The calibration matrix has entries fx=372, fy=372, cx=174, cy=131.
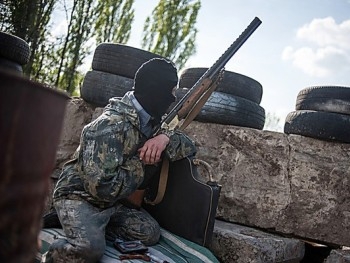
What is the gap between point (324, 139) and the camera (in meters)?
3.50

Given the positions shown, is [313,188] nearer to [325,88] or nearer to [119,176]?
[325,88]

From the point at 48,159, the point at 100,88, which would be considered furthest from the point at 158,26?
the point at 48,159

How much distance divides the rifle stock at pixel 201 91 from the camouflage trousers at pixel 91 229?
73 centimetres

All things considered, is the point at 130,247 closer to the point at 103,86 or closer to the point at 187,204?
the point at 187,204

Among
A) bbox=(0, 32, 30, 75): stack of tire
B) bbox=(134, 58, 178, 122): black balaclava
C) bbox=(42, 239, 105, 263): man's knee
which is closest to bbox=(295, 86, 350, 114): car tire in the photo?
bbox=(134, 58, 178, 122): black balaclava

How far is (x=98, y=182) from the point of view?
235cm

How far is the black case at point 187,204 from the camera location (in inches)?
110

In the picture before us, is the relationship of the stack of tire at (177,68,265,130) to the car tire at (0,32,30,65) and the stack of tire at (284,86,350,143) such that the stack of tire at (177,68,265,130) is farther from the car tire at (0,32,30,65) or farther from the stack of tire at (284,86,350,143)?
the car tire at (0,32,30,65)

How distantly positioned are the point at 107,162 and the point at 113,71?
1807mm

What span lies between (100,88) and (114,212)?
1.74 m

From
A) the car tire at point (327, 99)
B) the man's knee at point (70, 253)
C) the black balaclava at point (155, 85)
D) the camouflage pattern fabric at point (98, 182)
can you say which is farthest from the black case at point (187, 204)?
the car tire at point (327, 99)

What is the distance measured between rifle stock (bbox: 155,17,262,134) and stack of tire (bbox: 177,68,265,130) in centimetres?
46

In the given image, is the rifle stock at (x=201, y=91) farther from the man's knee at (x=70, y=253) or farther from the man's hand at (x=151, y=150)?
the man's knee at (x=70, y=253)

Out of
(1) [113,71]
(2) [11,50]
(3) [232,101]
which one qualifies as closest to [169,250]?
(3) [232,101]
